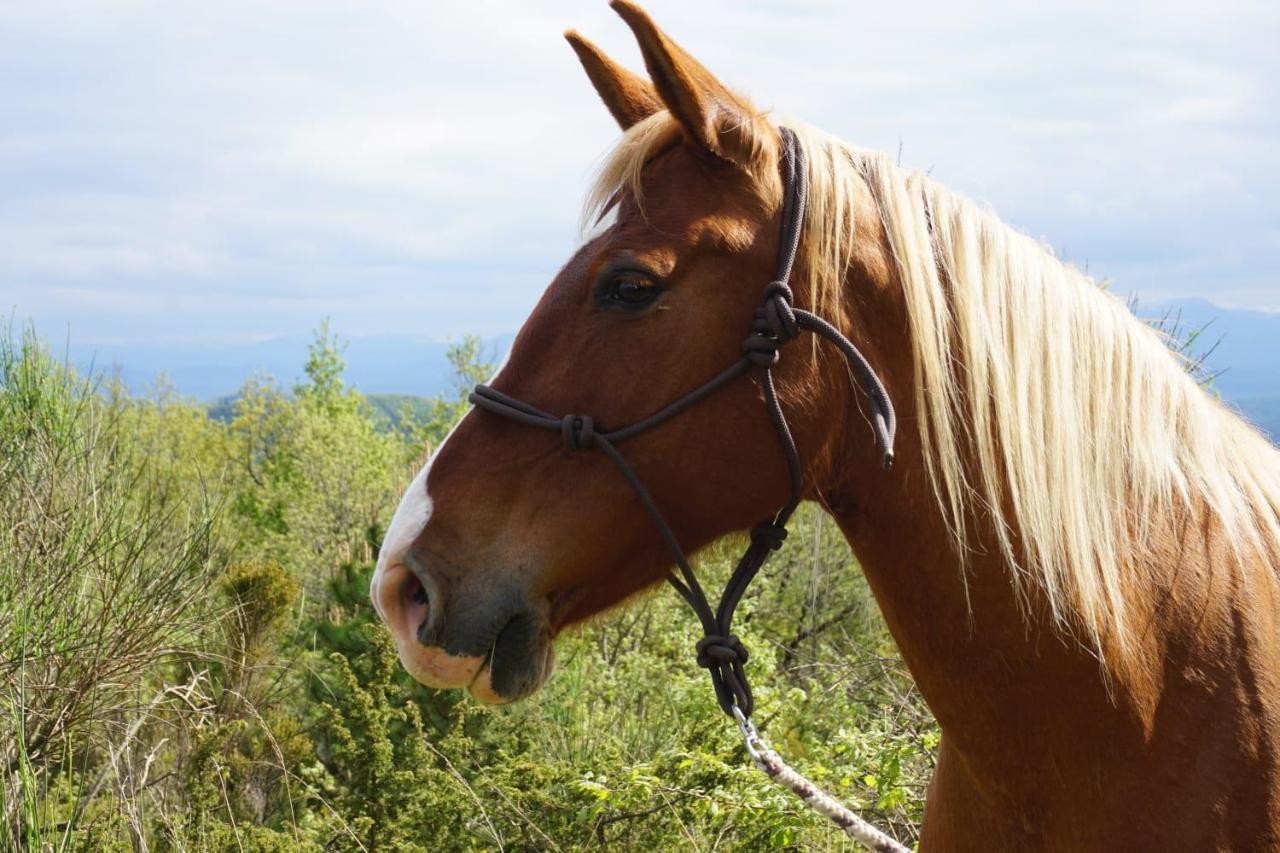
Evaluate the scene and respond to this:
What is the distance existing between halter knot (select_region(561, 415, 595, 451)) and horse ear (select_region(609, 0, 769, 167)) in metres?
0.58

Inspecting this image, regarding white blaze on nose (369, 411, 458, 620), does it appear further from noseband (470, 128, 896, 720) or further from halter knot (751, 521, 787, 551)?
halter knot (751, 521, 787, 551)

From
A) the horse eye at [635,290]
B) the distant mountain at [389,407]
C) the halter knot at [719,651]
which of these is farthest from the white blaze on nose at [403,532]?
the distant mountain at [389,407]

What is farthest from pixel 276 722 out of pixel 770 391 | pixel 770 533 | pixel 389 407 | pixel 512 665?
pixel 389 407

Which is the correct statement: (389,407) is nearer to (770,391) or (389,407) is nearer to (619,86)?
(619,86)

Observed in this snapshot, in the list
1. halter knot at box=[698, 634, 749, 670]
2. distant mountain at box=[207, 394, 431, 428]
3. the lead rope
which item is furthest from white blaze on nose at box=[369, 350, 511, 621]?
distant mountain at box=[207, 394, 431, 428]

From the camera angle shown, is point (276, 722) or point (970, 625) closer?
point (970, 625)

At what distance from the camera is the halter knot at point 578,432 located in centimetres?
→ 191

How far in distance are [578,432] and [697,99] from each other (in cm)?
66

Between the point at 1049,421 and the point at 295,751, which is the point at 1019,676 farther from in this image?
the point at 295,751

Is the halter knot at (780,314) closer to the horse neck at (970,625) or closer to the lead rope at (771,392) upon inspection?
the lead rope at (771,392)

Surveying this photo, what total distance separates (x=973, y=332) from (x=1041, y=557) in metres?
0.43

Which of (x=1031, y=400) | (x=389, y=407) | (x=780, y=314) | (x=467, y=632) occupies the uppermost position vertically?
(x=780, y=314)

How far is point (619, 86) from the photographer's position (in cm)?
224

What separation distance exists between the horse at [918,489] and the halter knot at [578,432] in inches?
0.5
